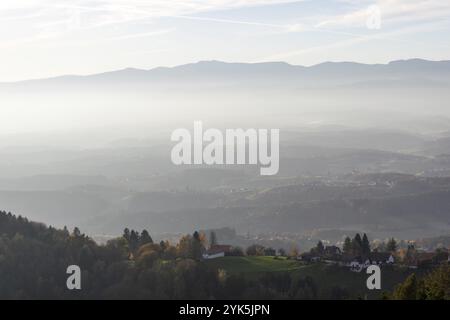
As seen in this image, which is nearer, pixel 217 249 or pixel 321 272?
pixel 321 272

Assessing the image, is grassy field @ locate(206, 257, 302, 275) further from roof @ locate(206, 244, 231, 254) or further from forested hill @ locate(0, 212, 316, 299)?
forested hill @ locate(0, 212, 316, 299)

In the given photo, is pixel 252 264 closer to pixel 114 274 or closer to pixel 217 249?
pixel 217 249

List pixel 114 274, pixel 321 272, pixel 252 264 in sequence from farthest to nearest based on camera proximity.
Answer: pixel 252 264 → pixel 321 272 → pixel 114 274

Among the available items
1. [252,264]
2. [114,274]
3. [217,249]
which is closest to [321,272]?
[252,264]

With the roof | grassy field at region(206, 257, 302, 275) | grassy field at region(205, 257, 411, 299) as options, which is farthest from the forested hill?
the roof

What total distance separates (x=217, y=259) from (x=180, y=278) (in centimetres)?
1374

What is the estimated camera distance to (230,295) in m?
57.2

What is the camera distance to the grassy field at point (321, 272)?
62.5 m

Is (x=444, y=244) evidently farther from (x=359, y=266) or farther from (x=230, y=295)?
(x=230, y=295)

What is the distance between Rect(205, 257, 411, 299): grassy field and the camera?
205ft

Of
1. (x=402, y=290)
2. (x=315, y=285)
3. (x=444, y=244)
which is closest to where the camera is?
(x=402, y=290)

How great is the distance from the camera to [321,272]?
66.6 meters
